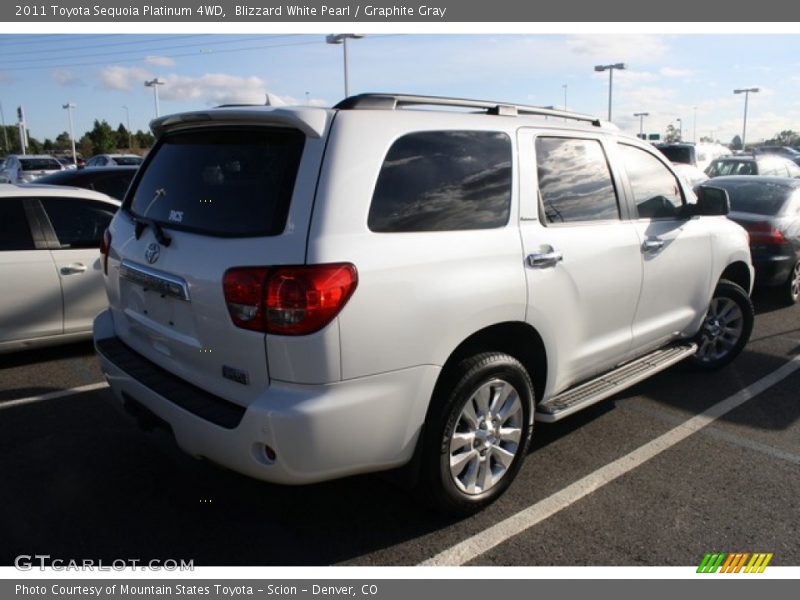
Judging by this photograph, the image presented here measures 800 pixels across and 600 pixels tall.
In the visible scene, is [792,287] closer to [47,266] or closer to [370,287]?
[370,287]

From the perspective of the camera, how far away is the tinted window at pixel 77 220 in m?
5.54

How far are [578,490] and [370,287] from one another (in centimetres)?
175

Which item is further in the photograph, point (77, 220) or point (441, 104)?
point (77, 220)

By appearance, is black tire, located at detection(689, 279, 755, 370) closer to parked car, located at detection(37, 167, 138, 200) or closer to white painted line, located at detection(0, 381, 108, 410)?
white painted line, located at detection(0, 381, 108, 410)

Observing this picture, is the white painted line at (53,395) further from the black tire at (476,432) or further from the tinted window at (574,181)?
the tinted window at (574,181)

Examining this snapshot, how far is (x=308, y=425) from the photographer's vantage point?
8.18 ft

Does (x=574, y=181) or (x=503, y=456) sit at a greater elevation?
(x=574, y=181)

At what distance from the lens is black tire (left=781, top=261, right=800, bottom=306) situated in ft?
25.7

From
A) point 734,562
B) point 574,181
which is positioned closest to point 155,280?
point 574,181

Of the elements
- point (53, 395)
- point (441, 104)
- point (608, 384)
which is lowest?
point (53, 395)

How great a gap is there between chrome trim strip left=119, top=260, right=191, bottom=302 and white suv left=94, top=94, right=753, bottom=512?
0.01 meters

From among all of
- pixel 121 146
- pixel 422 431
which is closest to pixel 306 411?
pixel 422 431

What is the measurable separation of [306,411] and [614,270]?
7.06ft

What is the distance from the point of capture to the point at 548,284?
131 inches
